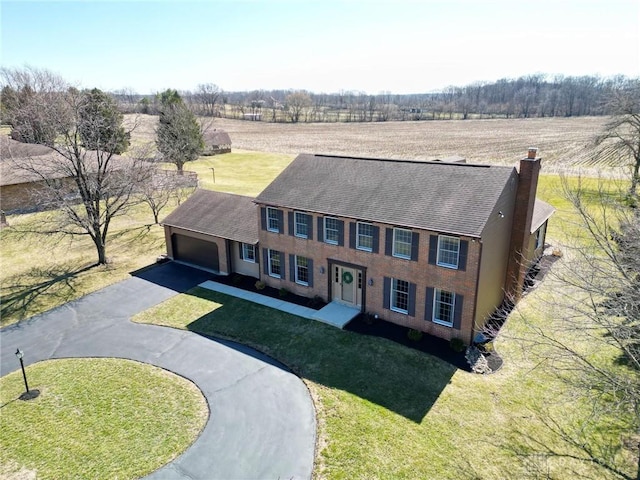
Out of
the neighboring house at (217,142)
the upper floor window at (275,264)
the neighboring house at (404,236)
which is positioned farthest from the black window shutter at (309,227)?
the neighboring house at (217,142)

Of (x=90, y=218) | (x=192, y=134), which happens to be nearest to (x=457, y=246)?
(x=90, y=218)

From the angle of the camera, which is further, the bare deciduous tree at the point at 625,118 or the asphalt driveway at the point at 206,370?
the bare deciduous tree at the point at 625,118

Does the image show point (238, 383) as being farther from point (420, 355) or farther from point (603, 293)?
point (603, 293)

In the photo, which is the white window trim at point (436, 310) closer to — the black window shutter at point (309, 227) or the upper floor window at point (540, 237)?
the black window shutter at point (309, 227)

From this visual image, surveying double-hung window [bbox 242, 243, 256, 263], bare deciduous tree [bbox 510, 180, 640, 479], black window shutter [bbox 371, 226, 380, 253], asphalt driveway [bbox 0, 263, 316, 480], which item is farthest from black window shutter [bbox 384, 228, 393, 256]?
double-hung window [bbox 242, 243, 256, 263]

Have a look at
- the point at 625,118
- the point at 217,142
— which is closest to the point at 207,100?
the point at 217,142
